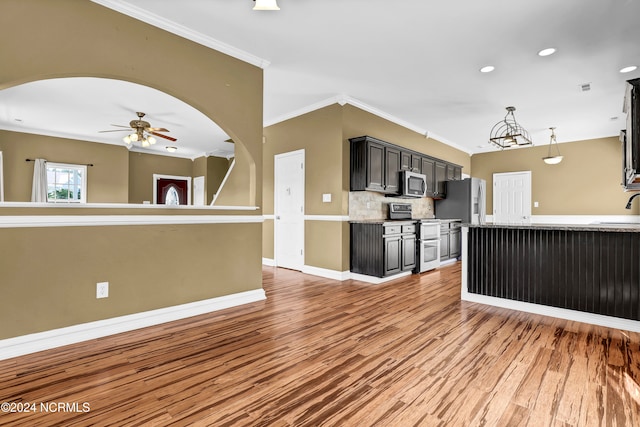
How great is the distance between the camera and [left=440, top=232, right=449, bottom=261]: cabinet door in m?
5.85

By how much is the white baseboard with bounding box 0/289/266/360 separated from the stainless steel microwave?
330 centimetres

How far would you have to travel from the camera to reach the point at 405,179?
5465mm

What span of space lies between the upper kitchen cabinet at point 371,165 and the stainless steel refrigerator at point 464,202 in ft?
8.13

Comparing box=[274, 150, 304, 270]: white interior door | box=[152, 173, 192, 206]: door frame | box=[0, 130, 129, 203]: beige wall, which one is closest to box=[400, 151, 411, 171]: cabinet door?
box=[274, 150, 304, 270]: white interior door

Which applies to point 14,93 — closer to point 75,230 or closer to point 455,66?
point 75,230

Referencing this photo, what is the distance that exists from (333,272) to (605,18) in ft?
13.4

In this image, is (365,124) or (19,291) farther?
(365,124)

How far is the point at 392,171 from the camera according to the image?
5.32 metres

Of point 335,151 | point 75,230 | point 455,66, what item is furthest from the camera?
point 335,151

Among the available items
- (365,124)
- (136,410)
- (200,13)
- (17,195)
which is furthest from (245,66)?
(17,195)

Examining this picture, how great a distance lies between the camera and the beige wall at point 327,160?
15.7ft

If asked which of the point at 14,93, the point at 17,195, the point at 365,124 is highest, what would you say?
the point at 14,93

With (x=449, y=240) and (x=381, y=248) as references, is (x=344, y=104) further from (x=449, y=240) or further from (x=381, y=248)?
(x=449, y=240)

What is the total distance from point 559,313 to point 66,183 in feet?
30.1
